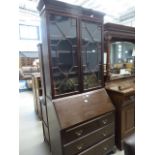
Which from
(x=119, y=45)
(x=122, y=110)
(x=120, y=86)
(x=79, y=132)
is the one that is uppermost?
(x=119, y=45)

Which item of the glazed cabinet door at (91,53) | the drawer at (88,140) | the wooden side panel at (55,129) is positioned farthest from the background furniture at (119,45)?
the wooden side panel at (55,129)

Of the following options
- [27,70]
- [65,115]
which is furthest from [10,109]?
[27,70]

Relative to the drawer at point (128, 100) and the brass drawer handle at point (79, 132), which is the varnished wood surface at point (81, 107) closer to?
the brass drawer handle at point (79, 132)

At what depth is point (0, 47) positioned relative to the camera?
0.57m

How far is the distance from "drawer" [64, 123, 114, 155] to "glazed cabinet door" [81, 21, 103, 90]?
68cm

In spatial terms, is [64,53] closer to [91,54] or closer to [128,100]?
[91,54]

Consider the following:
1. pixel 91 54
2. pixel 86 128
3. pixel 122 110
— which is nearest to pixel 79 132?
pixel 86 128

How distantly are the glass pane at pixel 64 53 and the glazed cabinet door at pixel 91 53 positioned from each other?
17cm

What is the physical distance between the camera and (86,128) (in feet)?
5.94

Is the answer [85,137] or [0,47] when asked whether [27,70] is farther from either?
[0,47]

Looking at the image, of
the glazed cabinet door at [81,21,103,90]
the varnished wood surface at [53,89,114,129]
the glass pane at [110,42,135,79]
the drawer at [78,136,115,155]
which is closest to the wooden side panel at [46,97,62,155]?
the varnished wood surface at [53,89,114,129]

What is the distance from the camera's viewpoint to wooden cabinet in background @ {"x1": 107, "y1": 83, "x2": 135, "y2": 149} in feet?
7.17

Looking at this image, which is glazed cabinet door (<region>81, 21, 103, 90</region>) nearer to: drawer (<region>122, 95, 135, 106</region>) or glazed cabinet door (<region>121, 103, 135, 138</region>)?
drawer (<region>122, 95, 135, 106</region>)

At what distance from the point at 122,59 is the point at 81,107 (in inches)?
67.4
